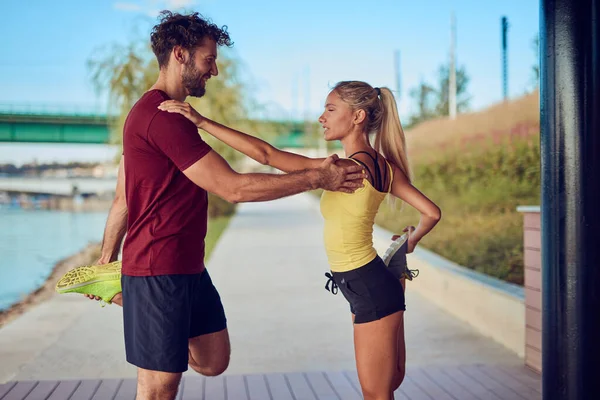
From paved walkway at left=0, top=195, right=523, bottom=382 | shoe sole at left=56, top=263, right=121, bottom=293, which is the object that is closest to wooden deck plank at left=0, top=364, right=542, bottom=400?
paved walkway at left=0, top=195, right=523, bottom=382

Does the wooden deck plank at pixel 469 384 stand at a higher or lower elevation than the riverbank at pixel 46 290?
higher

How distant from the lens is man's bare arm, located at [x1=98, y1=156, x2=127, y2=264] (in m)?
3.39

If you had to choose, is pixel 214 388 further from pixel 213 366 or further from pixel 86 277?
pixel 86 277

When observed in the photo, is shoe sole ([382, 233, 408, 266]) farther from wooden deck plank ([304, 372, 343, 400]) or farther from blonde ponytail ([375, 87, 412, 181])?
wooden deck plank ([304, 372, 343, 400])

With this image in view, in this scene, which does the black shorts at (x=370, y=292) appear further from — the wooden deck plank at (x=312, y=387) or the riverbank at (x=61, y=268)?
the riverbank at (x=61, y=268)

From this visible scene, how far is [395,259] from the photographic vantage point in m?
3.30

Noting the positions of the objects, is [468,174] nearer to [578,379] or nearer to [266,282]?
[266,282]

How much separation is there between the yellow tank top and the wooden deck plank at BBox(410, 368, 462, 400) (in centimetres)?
188

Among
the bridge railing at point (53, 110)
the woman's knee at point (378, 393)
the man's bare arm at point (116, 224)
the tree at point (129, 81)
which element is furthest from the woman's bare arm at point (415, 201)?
the bridge railing at point (53, 110)

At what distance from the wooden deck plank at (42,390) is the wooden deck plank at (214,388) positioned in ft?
3.14

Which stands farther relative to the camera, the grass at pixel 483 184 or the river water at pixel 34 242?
the river water at pixel 34 242

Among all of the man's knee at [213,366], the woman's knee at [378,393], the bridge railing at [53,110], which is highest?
the bridge railing at [53,110]

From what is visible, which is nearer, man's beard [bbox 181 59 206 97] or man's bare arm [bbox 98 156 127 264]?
man's beard [bbox 181 59 206 97]

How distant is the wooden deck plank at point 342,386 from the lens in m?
4.66
